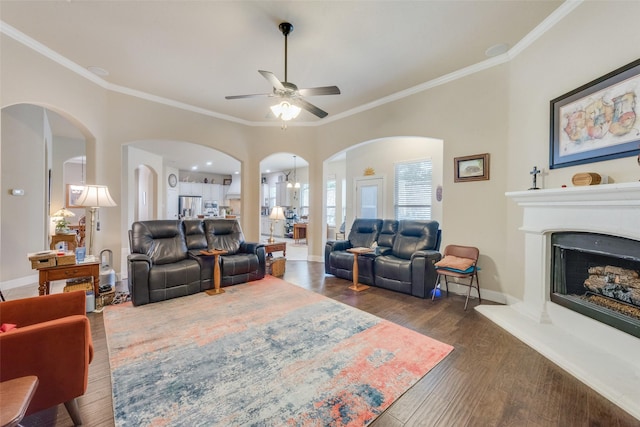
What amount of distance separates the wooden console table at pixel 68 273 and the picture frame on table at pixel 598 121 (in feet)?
17.5

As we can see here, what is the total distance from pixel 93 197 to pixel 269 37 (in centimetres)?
296

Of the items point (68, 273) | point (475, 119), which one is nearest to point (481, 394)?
point (475, 119)

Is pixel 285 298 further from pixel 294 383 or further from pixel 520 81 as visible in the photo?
pixel 520 81

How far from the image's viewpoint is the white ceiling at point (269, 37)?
2.59 meters

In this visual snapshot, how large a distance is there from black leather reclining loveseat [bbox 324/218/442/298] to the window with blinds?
1.30 m

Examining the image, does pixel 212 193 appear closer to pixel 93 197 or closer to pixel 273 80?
pixel 93 197

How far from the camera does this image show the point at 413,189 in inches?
233

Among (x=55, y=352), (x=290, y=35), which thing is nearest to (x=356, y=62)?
(x=290, y=35)

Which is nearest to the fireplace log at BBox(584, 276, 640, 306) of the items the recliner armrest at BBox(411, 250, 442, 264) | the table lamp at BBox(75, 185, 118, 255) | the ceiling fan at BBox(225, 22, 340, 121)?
the recliner armrest at BBox(411, 250, 442, 264)

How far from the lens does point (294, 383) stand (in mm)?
1905

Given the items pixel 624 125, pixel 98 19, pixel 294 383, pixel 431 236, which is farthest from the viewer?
pixel 431 236

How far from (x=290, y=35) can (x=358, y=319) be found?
3.32 meters

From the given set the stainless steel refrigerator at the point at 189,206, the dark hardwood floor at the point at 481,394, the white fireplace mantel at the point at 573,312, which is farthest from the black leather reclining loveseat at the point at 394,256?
the stainless steel refrigerator at the point at 189,206

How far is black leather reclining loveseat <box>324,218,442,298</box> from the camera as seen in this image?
3768 mm
